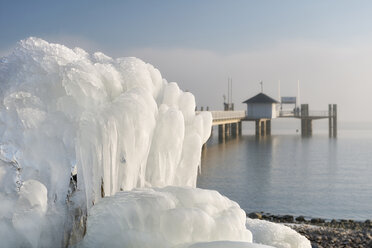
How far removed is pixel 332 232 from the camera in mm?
13398

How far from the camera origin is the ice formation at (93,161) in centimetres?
649

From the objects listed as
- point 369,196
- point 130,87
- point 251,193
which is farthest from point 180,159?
point 369,196

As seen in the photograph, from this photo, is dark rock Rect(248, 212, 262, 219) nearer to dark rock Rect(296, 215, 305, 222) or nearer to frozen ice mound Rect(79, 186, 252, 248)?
dark rock Rect(296, 215, 305, 222)

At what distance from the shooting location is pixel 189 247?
6.22 meters

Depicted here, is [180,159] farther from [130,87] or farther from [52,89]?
[52,89]

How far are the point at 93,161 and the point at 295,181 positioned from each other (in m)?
20.8

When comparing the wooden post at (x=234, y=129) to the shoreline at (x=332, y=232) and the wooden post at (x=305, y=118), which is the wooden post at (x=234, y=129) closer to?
the wooden post at (x=305, y=118)

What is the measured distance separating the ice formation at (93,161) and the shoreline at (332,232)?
5397 mm

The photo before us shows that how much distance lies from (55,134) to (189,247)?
2681mm

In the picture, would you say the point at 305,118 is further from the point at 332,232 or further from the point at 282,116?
the point at 332,232

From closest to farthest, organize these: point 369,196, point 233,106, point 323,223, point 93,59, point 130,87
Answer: point 130,87, point 93,59, point 323,223, point 369,196, point 233,106

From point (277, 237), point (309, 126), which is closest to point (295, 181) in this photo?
point (277, 237)

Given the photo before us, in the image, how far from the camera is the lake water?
19.5 m

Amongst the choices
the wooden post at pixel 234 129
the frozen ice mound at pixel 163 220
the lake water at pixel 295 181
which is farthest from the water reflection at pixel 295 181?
the wooden post at pixel 234 129
